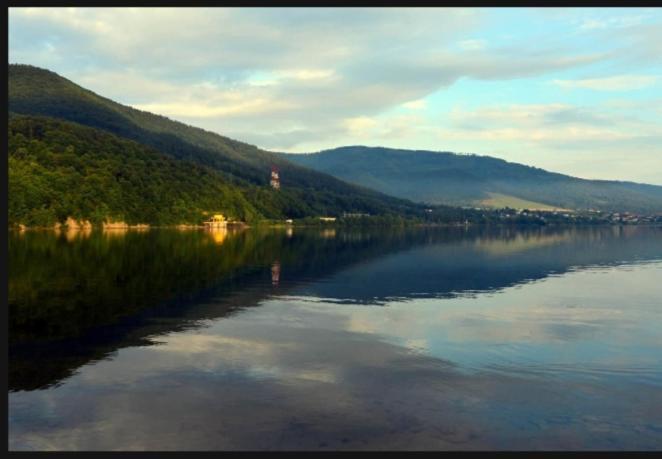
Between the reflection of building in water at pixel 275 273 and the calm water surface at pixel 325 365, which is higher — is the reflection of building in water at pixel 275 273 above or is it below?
above

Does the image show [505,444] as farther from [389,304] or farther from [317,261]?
[317,261]

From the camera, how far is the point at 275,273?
9300 centimetres

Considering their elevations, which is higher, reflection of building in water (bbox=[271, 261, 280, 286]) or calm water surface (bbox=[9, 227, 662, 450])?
reflection of building in water (bbox=[271, 261, 280, 286])

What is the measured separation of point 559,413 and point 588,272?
82.5 metres

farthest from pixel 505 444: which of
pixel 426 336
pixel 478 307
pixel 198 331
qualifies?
pixel 478 307

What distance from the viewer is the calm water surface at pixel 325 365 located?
26.5 m

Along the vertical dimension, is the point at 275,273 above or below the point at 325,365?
above

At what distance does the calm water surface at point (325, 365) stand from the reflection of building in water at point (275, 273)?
334 cm

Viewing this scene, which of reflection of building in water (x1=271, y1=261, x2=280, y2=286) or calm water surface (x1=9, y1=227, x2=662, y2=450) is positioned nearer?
calm water surface (x1=9, y1=227, x2=662, y2=450)

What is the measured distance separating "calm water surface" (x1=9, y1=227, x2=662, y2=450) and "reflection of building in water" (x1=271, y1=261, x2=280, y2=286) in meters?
3.34

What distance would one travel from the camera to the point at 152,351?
4056 centimetres

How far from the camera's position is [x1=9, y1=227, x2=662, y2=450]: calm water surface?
26.5 m

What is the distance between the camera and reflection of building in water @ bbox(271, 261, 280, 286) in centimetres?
8328

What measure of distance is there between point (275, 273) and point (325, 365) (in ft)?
183
